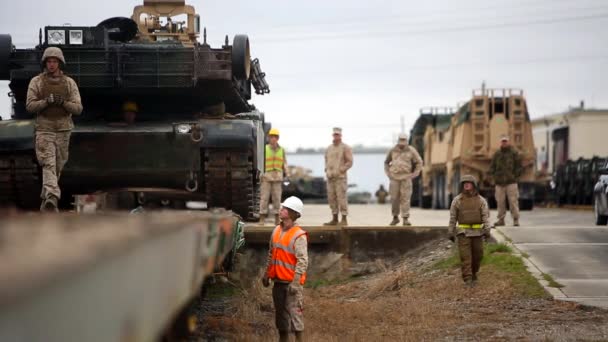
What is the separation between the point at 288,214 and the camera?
875 cm

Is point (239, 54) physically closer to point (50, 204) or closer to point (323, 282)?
point (323, 282)

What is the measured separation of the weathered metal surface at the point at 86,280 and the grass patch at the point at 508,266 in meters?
8.58

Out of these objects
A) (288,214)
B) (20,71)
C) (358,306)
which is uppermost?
(20,71)

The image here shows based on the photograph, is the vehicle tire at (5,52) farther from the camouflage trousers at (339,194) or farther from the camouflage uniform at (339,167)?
the camouflage trousers at (339,194)

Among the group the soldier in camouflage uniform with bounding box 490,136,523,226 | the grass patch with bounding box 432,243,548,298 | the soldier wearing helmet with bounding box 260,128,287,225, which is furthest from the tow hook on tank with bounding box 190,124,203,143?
the soldier in camouflage uniform with bounding box 490,136,523,226

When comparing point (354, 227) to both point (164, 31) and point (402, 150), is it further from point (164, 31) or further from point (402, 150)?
point (164, 31)

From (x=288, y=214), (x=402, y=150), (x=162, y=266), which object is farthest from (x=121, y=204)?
(x=162, y=266)

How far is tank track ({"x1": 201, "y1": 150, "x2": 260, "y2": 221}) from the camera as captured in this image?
44.4ft

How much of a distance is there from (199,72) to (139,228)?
10928 mm

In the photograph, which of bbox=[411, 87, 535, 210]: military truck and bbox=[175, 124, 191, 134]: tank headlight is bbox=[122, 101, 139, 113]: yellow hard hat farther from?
bbox=[411, 87, 535, 210]: military truck

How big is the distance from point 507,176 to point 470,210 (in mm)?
6662

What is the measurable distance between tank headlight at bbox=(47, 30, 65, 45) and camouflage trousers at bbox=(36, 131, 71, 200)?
2831 mm

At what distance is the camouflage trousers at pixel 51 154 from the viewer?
34.2 ft

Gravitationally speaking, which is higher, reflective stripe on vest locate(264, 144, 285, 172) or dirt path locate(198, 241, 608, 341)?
reflective stripe on vest locate(264, 144, 285, 172)
